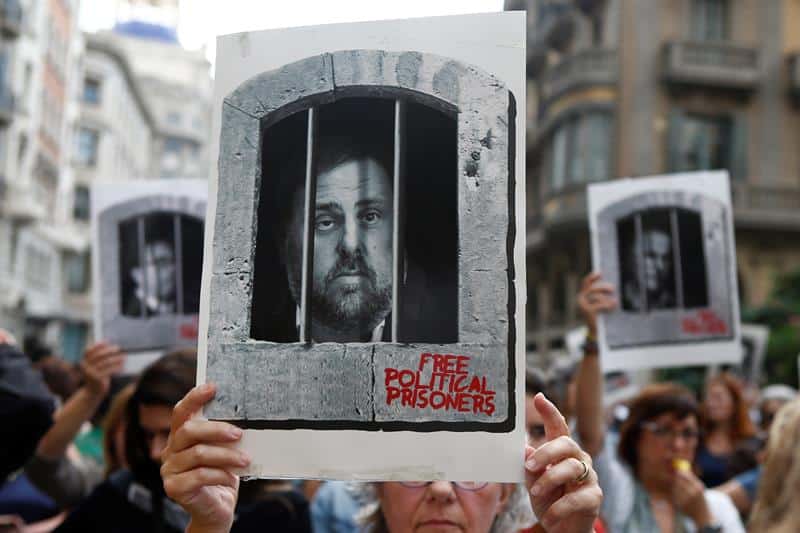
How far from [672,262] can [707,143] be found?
16678 mm

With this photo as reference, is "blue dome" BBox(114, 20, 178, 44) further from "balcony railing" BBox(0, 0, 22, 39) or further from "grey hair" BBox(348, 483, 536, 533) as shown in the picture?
"grey hair" BBox(348, 483, 536, 533)

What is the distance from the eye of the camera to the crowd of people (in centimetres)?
168

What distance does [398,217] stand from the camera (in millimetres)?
1754

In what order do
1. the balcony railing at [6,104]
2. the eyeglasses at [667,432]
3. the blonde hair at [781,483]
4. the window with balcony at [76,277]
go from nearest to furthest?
1. the blonde hair at [781,483]
2. the eyeglasses at [667,432]
3. the balcony railing at [6,104]
4. the window with balcony at [76,277]

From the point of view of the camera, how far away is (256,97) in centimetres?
181

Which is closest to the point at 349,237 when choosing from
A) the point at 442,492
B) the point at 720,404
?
the point at 442,492

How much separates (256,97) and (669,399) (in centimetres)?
263

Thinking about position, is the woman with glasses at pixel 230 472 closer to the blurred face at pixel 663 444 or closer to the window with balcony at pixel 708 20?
the blurred face at pixel 663 444

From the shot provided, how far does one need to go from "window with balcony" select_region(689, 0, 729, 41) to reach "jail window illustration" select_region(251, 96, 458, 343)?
1974cm

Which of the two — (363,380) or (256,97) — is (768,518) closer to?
(363,380)

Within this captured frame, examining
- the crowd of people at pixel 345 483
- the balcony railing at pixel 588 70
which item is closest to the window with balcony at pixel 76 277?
the balcony railing at pixel 588 70

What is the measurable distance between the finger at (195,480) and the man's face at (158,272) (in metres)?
2.28

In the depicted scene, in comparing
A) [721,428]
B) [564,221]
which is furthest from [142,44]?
[721,428]

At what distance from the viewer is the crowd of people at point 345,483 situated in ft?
5.52
